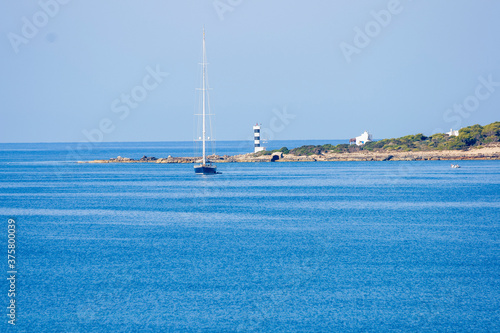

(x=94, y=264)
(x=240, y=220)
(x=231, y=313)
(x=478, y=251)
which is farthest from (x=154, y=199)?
(x=231, y=313)

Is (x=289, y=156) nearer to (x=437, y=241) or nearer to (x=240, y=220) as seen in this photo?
(x=240, y=220)

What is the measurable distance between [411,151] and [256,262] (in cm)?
9662

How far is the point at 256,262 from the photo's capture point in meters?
30.7

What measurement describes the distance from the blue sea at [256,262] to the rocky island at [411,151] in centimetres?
5791

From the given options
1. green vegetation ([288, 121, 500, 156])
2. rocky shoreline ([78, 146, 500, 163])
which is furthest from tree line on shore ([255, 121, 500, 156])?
rocky shoreline ([78, 146, 500, 163])

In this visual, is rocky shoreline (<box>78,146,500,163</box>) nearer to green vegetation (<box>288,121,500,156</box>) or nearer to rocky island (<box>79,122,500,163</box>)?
rocky island (<box>79,122,500,163</box>)

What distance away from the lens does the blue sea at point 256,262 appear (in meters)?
22.3

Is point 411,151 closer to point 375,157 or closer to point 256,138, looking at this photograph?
point 375,157

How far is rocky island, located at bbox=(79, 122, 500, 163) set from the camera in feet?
391

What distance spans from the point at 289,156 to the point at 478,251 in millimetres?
96721

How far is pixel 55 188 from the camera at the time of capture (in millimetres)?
75062

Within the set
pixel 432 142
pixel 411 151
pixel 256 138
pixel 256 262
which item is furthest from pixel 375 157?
pixel 256 262

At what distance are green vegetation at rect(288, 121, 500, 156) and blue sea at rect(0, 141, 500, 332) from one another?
2371 inches

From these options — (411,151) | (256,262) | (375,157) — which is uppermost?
(411,151)
